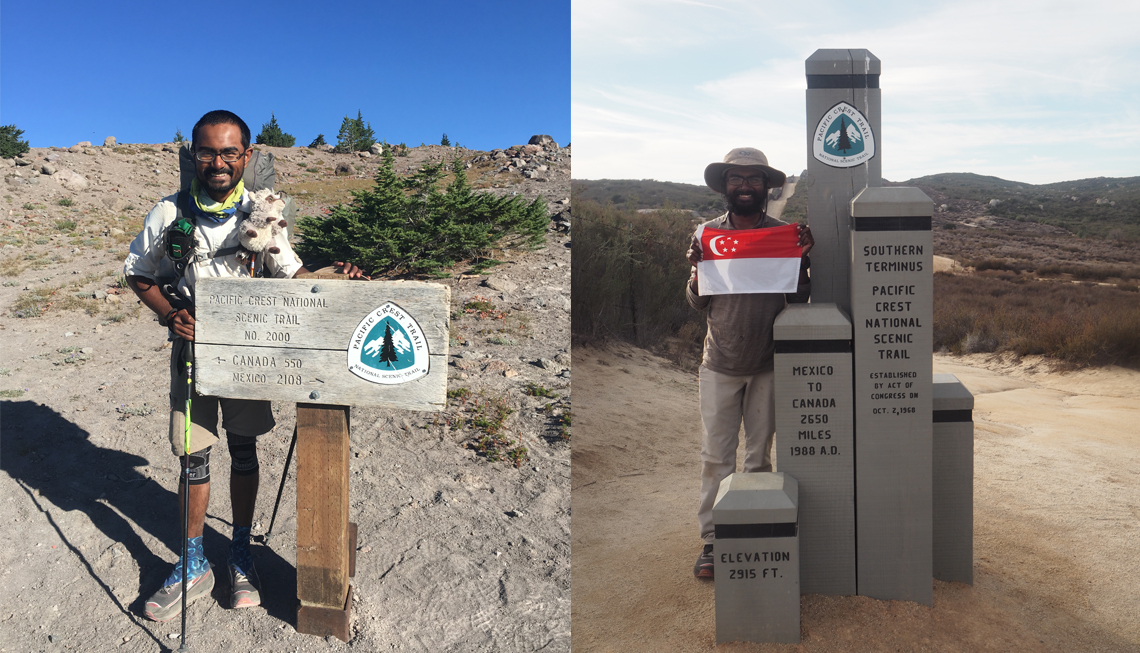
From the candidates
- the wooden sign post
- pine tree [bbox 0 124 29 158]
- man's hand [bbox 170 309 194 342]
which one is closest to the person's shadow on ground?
the wooden sign post

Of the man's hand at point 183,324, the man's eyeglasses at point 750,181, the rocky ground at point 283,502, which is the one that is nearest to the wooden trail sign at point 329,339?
the man's hand at point 183,324

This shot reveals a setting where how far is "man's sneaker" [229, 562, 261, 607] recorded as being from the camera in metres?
3.09

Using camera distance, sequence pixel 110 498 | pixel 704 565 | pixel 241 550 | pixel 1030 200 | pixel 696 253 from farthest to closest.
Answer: pixel 1030 200, pixel 110 498, pixel 704 565, pixel 696 253, pixel 241 550

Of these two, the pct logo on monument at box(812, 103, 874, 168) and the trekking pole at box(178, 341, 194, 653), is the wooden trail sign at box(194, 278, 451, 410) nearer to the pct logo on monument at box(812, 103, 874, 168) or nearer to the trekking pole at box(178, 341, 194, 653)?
the trekking pole at box(178, 341, 194, 653)

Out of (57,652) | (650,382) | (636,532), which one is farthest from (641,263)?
(57,652)

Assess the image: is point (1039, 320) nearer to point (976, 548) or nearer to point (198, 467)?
point (976, 548)

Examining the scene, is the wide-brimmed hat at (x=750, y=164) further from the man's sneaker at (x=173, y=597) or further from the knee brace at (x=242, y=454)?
the man's sneaker at (x=173, y=597)

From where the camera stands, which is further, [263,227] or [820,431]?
[820,431]

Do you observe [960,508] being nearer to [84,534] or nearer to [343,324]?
[343,324]

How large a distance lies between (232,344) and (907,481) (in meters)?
2.75

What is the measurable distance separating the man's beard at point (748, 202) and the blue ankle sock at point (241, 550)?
2603 mm

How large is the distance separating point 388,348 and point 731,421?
1.71 metres

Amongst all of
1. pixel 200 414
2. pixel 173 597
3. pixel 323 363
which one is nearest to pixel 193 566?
pixel 173 597

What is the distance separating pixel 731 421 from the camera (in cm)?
354
